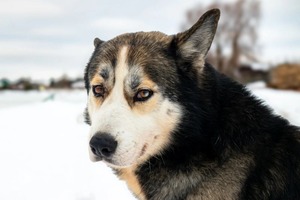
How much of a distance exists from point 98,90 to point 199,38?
2.97 ft

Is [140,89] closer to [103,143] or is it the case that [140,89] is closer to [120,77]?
[120,77]

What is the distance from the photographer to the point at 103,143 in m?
2.86

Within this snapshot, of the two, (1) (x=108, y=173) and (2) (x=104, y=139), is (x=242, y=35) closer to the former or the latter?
(1) (x=108, y=173)

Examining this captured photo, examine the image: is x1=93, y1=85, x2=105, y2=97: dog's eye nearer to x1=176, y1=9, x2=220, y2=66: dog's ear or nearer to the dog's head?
the dog's head

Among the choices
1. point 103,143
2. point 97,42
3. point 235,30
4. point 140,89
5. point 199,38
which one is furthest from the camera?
point 235,30

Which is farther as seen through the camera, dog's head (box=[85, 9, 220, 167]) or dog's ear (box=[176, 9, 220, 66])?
dog's ear (box=[176, 9, 220, 66])

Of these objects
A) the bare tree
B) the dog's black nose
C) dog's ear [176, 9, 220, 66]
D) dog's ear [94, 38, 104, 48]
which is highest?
dog's ear [176, 9, 220, 66]

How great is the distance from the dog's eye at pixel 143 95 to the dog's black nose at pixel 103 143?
1.40 ft

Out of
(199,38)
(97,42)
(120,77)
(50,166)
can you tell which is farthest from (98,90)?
(50,166)

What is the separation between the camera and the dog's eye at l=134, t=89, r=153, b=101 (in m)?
3.14

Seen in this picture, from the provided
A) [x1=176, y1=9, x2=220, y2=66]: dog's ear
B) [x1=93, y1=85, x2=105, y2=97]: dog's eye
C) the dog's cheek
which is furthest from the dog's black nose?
[x1=176, y1=9, x2=220, y2=66]: dog's ear

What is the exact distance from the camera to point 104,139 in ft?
9.37

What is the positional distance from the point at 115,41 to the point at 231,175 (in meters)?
1.47

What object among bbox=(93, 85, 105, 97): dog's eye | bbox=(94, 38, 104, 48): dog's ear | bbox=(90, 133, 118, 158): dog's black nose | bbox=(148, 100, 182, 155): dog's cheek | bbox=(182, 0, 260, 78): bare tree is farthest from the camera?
bbox=(182, 0, 260, 78): bare tree
